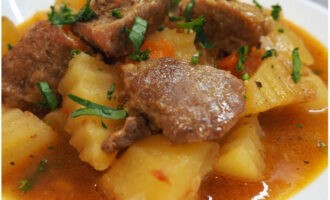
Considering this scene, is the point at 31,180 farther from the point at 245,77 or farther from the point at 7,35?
the point at 245,77

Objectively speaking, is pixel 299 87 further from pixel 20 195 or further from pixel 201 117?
pixel 20 195

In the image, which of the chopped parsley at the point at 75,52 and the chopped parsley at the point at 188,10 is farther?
the chopped parsley at the point at 188,10

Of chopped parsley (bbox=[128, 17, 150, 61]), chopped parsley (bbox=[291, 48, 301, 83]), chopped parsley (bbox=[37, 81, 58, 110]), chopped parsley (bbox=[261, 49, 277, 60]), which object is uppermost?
chopped parsley (bbox=[128, 17, 150, 61])

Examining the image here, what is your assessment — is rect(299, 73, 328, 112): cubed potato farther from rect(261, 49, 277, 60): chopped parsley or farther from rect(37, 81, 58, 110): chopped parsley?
rect(37, 81, 58, 110): chopped parsley

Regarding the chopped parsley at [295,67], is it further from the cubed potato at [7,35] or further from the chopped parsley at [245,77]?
the cubed potato at [7,35]

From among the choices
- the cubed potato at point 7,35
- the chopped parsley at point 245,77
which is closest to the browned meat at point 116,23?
the cubed potato at point 7,35

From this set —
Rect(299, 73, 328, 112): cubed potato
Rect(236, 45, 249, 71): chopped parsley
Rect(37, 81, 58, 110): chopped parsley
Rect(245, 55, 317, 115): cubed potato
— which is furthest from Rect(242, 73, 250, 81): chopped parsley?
Rect(37, 81, 58, 110): chopped parsley
